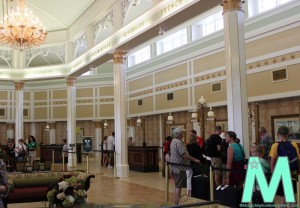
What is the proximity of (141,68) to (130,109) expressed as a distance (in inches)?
112

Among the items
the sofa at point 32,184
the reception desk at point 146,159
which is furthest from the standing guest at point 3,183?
the reception desk at point 146,159

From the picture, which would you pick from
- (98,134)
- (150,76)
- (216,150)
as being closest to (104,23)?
(150,76)

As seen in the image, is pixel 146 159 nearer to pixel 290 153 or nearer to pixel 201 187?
pixel 201 187

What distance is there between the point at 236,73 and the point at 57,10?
12248mm

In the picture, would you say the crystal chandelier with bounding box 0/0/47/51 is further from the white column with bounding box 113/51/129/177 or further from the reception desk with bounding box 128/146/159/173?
the reception desk with bounding box 128/146/159/173

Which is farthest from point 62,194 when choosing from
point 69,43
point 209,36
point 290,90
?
point 69,43

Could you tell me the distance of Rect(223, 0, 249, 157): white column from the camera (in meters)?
7.91

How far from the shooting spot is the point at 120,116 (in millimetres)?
14211

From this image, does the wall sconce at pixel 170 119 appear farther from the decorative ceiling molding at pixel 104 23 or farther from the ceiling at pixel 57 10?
the ceiling at pixel 57 10

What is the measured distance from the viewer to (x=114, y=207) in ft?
24.1

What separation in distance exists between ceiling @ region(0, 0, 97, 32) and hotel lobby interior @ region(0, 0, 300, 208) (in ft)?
A: 0.19

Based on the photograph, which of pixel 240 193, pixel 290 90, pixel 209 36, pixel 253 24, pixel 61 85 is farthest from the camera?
pixel 61 85

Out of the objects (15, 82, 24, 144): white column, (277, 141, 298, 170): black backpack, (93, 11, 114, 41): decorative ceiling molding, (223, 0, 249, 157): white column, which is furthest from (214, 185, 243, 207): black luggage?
(15, 82, 24, 144): white column

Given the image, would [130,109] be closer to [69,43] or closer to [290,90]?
[69,43]
